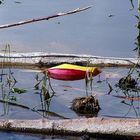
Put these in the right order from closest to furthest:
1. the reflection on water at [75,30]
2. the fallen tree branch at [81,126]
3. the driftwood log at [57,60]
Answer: the fallen tree branch at [81,126], the driftwood log at [57,60], the reflection on water at [75,30]

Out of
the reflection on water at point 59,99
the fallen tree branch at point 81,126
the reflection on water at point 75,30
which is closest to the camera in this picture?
the fallen tree branch at point 81,126

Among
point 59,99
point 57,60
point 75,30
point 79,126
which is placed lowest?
point 79,126

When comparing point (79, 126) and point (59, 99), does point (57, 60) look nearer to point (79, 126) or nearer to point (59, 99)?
point (59, 99)

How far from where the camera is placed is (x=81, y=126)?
3.79 metres

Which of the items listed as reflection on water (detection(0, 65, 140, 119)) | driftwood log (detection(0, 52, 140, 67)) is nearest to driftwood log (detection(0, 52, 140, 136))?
reflection on water (detection(0, 65, 140, 119))

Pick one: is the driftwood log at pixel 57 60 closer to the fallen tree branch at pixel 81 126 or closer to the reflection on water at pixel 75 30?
the reflection on water at pixel 75 30

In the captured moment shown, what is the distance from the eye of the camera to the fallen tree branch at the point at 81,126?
375 cm

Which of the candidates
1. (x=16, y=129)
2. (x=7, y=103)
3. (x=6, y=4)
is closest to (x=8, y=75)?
(x=7, y=103)

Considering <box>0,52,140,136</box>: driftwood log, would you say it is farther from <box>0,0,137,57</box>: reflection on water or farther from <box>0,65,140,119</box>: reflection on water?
<box>0,0,137,57</box>: reflection on water

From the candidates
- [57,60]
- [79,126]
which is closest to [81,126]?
[79,126]

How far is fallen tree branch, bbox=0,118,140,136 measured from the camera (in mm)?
3752

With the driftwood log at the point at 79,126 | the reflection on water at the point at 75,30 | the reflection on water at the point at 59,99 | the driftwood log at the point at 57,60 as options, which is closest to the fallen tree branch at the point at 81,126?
the driftwood log at the point at 79,126

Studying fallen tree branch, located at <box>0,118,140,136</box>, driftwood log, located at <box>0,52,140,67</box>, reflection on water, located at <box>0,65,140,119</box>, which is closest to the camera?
fallen tree branch, located at <box>0,118,140,136</box>

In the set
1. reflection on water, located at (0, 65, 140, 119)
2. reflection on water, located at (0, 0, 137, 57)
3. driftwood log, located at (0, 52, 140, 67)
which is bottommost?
reflection on water, located at (0, 65, 140, 119)
